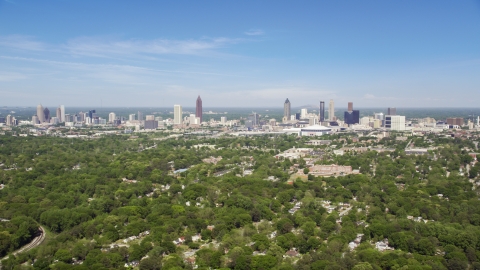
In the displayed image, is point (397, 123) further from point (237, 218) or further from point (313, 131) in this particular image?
point (237, 218)

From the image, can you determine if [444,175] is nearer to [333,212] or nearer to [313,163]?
[313,163]

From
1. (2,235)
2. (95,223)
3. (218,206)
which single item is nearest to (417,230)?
(218,206)

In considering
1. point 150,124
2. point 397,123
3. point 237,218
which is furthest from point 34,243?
point 397,123

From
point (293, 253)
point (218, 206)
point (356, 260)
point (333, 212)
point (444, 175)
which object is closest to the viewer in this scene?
point (356, 260)

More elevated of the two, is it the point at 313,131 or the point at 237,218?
the point at 313,131

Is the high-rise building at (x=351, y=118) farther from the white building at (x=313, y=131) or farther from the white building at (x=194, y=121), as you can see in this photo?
the white building at (x=194, y=121)

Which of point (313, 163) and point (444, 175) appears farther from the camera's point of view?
point (313, 163)

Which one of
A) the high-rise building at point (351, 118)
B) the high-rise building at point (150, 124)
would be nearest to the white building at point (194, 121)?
the high-rise building at point (150, 124)

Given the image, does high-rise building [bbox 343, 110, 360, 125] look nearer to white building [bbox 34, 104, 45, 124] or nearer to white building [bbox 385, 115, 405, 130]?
white building [bbox 385, 115, 405, 130]

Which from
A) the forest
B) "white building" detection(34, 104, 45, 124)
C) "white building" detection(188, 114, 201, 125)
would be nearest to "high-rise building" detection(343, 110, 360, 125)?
"white building" detection(188, 114, 201, 125)
